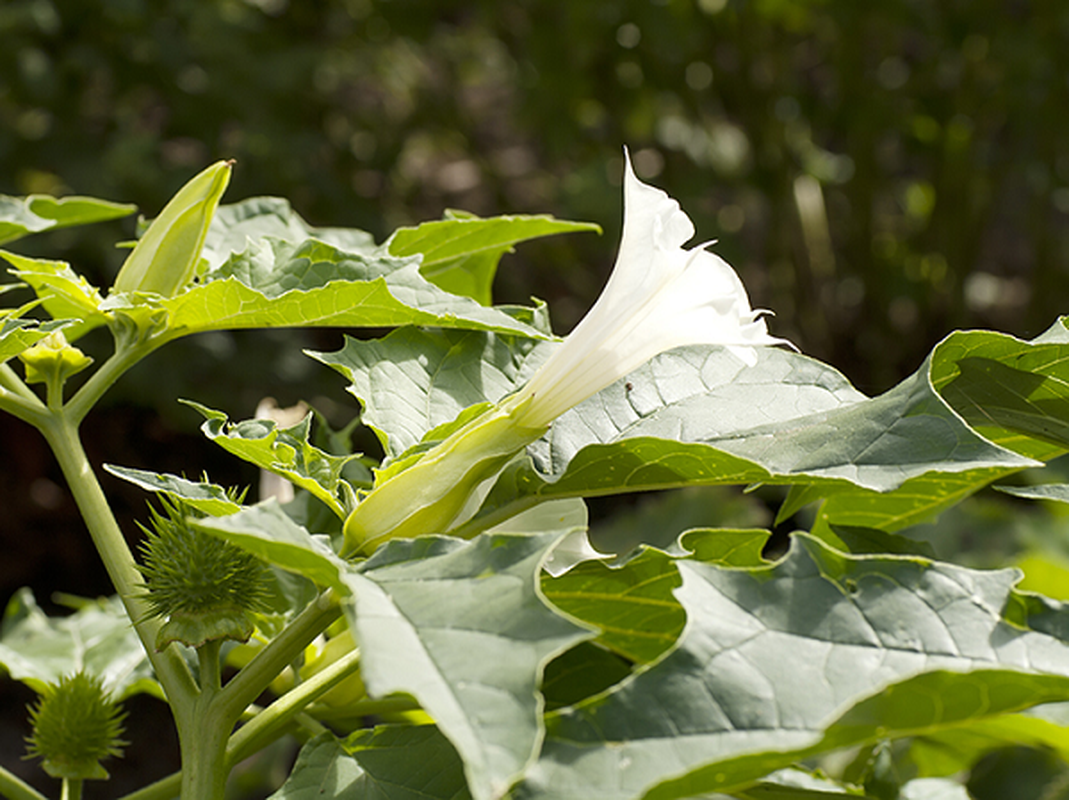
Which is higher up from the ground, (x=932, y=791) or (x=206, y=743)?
(x=206, y=743)

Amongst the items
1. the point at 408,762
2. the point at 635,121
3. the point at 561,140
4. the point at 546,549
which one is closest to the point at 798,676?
the point at 546,549

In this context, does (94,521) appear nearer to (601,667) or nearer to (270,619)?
(270,619)

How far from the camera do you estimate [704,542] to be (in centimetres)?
50

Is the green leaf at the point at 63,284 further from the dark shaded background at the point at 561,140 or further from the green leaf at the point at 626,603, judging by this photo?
the dark shaded background at the point at 561,140

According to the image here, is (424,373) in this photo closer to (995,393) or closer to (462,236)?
(462,236)

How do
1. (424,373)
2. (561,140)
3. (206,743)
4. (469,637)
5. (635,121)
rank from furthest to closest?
(635,121) → (561,140) → (424,373) → (206,743) → (469,637)

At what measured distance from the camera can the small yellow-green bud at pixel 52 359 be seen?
0.56 metres

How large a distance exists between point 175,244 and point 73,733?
1.02ft

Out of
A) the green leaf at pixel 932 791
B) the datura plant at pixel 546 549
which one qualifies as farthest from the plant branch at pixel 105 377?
the green leaf at pixel 932 791

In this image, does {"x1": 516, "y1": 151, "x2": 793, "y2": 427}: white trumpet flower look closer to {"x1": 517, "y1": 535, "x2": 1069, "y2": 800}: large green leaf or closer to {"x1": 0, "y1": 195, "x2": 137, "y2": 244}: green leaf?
{"x1": 517, "y1": 535, "x2": 1069, "y2": 800}: large green leaf

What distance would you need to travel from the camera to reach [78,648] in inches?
31.1

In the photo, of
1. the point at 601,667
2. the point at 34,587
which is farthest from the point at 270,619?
the point at 34,587

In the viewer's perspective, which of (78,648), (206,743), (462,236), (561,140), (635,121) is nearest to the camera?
(206,743)

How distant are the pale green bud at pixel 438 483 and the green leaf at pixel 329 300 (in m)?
0.06
